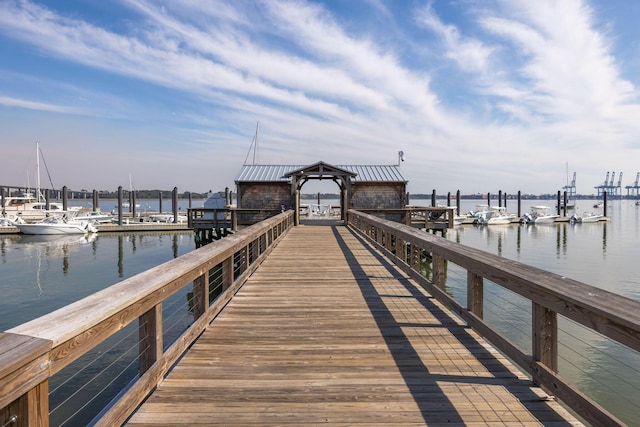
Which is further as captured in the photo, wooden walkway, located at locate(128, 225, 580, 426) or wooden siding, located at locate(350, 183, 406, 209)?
wooden siding, located at locate(350, 183, 406, 209)

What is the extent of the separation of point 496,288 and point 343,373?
12.8 m

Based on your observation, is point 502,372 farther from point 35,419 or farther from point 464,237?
point 464,237

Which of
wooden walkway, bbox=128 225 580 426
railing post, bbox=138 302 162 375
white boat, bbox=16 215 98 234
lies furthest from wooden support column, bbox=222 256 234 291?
white boat, bbox=16 215 98 234

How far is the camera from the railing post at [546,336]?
8.71 ft

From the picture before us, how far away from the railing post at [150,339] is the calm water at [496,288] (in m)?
2.96

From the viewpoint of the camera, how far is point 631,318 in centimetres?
183

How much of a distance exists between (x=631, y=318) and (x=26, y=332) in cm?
273

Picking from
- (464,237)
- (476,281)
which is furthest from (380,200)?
(476,281)

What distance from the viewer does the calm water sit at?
7.48 metres

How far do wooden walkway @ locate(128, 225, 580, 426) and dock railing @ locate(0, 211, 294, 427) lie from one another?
184mm

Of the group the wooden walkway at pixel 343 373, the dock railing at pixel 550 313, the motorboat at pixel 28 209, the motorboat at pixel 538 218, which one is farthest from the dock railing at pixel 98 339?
the motorboat at pixel 538 218

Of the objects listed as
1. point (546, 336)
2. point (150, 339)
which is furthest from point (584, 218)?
point (150, 339)

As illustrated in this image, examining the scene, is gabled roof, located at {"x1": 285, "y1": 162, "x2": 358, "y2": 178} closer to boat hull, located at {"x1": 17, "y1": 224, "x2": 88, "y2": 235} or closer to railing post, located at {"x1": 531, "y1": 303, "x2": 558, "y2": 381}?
railing post, located at {"x1": 531, "y1": 303, "x2": 558, "y2": 381}

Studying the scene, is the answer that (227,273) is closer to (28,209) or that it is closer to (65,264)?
(65,264)
